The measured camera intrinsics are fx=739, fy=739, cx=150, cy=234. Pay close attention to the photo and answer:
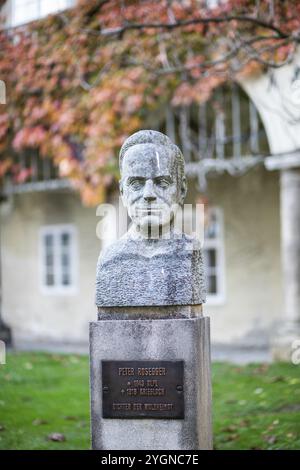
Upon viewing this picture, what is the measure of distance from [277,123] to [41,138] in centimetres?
394

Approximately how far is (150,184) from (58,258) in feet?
41.4

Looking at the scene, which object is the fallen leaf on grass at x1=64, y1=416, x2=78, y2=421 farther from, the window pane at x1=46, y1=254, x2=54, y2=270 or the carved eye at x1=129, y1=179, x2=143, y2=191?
the window pane at x1=46, y1=254, x2=54, y2=270

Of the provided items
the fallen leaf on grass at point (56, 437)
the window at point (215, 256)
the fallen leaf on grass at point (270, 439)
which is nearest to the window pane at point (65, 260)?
the window at point (215, 256)

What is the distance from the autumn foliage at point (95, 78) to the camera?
971cm

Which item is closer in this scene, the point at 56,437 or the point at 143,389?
the point at 143,389

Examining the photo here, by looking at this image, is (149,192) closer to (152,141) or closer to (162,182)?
(162,182)

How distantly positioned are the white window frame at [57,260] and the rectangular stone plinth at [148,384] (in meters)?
12.1

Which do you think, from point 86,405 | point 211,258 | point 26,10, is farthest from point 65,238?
point 86,405

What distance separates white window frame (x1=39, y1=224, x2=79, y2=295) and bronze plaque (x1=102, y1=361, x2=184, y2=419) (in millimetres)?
12116

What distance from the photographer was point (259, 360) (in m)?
11.8

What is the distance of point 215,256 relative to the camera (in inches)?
596

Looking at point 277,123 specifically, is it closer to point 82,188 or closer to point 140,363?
point 82,188

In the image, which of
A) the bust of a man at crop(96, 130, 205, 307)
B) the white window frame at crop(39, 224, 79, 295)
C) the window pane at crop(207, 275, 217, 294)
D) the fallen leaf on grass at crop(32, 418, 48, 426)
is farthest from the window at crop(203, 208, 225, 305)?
the bust of a man at crop(96, 130, 205, 307)
